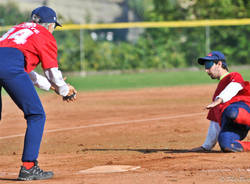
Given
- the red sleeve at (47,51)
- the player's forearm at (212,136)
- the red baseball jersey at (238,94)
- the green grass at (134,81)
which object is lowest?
the green grass at (134,81)

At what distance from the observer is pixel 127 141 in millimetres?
8273

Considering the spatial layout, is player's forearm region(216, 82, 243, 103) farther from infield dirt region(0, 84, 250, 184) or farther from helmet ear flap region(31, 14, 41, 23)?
helmet ear flap region(31, 14, 41, 23)

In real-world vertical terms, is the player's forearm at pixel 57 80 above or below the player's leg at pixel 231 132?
above

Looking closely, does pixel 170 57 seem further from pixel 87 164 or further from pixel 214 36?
pixel 87 164

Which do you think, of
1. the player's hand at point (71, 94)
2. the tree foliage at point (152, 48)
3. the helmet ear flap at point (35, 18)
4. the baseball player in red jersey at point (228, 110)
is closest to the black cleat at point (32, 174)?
the player's hand at point (71, 94)

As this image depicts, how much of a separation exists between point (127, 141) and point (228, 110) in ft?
7.33

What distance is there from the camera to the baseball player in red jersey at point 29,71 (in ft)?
17.3

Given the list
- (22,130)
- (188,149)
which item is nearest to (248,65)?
(22,130)

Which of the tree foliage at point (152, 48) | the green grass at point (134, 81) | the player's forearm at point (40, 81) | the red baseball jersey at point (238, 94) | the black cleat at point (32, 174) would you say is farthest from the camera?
the tree foliage at point (152, 48)

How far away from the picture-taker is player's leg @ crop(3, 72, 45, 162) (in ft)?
17.3

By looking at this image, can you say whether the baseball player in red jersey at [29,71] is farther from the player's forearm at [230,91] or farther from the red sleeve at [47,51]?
the player's forearm at [230,91]

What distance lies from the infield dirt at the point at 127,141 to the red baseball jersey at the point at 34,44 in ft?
3.60

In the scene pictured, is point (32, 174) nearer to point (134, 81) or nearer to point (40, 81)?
point (40, 81)

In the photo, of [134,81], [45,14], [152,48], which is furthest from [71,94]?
[152,48]
